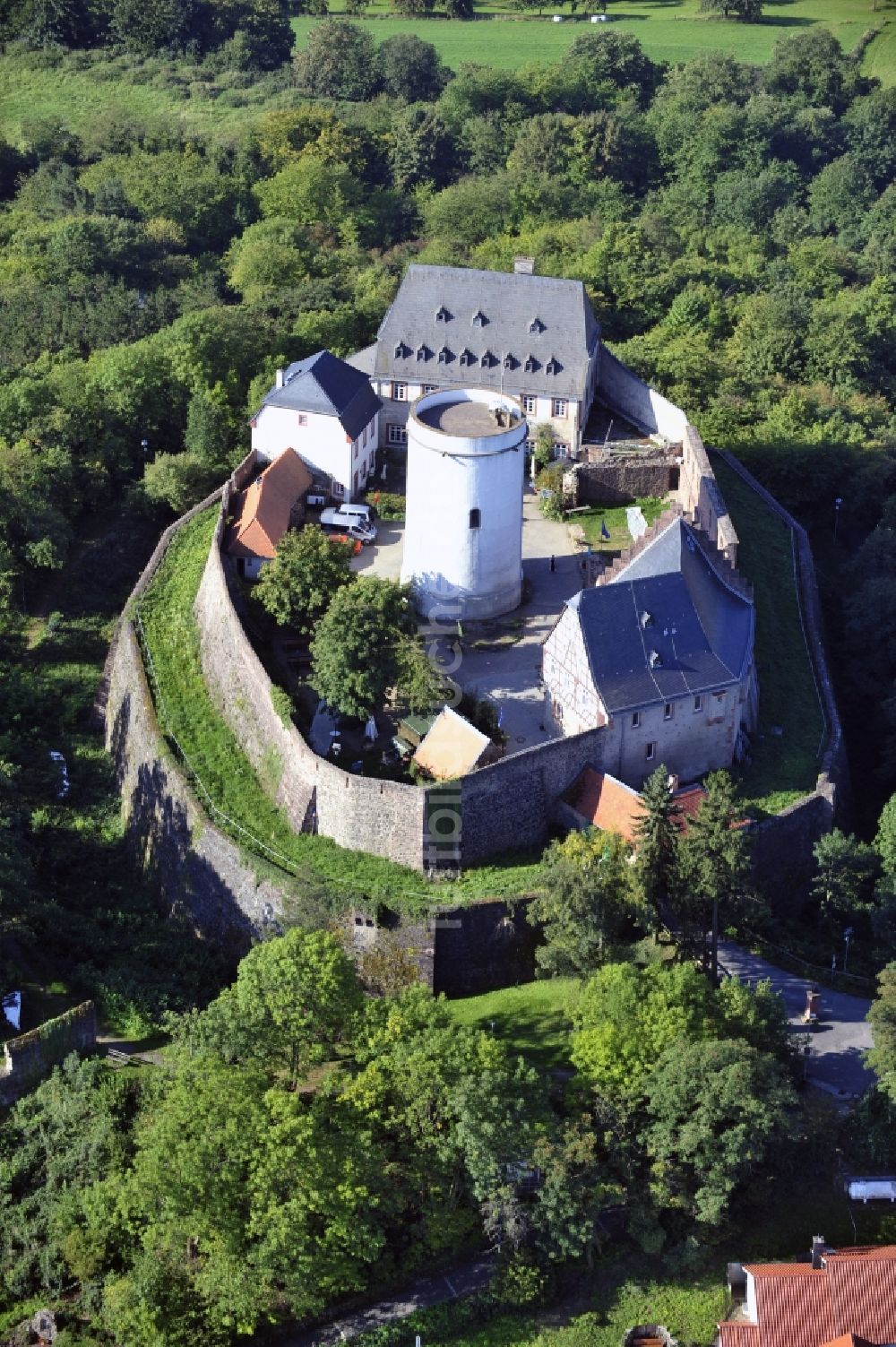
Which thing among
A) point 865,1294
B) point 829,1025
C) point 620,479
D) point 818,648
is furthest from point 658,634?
point 865,1294

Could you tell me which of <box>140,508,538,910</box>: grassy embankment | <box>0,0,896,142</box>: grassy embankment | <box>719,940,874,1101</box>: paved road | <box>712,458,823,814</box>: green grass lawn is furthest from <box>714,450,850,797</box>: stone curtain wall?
<box>0,0,896,142</box>: grassy embankment

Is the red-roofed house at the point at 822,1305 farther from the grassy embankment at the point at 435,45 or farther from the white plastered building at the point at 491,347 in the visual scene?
the grassy embankment at the point at 435,45

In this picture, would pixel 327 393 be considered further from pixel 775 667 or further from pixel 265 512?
pixel 775 667

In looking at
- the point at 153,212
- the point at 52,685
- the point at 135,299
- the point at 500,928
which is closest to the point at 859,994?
the point at 500,928

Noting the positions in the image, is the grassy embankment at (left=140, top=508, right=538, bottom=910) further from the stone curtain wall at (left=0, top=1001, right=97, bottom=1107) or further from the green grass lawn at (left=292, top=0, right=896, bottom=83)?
the green grass lawn at (left=292, top=0, right=896, bottom=83)

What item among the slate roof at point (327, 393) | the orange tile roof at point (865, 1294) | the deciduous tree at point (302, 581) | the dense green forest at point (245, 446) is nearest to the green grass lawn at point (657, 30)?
the dense green forest at point (245, 446)

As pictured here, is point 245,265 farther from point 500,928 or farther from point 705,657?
point 500,928
